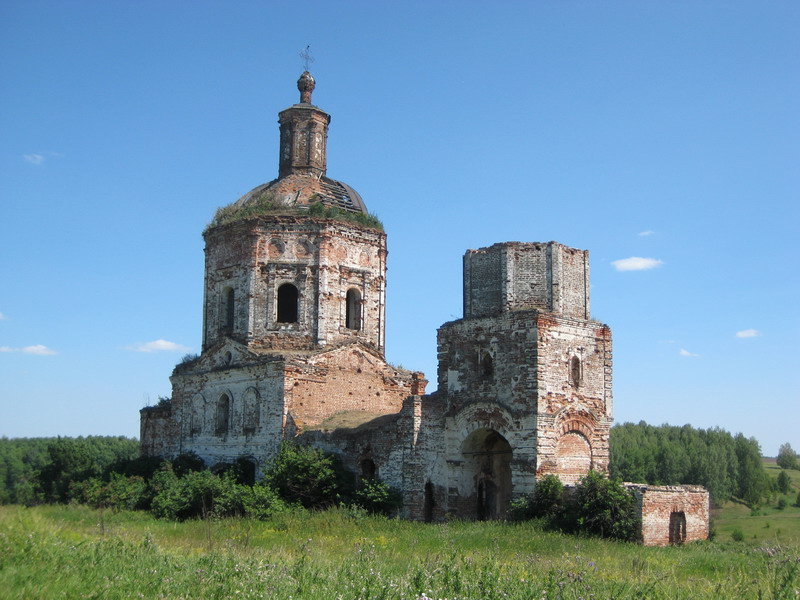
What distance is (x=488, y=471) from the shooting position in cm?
1925

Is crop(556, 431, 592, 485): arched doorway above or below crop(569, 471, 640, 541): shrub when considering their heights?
above

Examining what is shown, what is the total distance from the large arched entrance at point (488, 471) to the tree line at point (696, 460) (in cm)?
2172

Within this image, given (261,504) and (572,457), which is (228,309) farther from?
(572,457)

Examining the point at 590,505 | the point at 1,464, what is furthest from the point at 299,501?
the point at 1,464

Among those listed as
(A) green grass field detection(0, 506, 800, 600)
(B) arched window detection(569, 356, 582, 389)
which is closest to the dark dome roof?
(B) arched window detection(569, 356, 582, 389)

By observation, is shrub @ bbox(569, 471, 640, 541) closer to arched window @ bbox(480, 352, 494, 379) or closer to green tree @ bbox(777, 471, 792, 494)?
arched window @ bbox(480, 352, 494, 379)

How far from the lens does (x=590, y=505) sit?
15.8 m

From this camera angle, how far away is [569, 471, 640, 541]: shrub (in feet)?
50.8

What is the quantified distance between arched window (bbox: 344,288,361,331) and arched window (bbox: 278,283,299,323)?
61.9 inches

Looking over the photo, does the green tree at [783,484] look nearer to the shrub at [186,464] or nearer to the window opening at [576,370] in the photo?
the window opening at [576,370]

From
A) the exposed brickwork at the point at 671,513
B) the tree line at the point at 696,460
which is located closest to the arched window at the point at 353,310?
the exposed brickwork at the point at 671,513

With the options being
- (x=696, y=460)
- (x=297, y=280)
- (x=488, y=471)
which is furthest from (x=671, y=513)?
(x=696, y=460)

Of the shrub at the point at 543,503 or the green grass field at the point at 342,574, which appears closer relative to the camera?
the green grass field at the point at 342,574

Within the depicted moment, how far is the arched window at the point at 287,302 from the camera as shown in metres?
24.4
